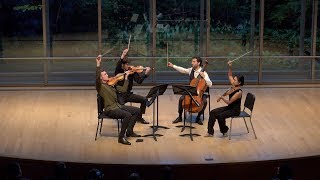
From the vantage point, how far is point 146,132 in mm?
10461

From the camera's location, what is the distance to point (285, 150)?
31.7ft

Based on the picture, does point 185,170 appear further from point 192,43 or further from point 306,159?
point 192,43

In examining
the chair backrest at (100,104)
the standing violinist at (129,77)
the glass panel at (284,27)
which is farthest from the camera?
the glass panel at (284,27)

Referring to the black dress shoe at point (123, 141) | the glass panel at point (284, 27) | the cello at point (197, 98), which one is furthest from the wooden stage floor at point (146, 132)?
the glass panel at point (284, 27)

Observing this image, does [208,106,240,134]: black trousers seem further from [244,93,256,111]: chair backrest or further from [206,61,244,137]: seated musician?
[244,93,256,111]: chair backrest

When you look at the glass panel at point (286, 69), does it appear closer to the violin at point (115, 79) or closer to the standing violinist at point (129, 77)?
the standing violinist at point (129, 77)

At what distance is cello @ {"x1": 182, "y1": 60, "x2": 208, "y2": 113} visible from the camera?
10477 millimetres

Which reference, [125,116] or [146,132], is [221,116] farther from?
[125,116]

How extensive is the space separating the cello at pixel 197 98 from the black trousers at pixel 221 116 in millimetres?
395

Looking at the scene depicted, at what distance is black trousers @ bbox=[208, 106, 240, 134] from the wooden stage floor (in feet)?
0.52

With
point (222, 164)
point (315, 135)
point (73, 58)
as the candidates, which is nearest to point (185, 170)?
point (222, 164)

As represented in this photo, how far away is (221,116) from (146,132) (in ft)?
3.90

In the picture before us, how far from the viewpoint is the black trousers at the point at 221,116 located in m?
10.1

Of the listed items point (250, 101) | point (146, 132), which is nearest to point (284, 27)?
point (250, 101)
